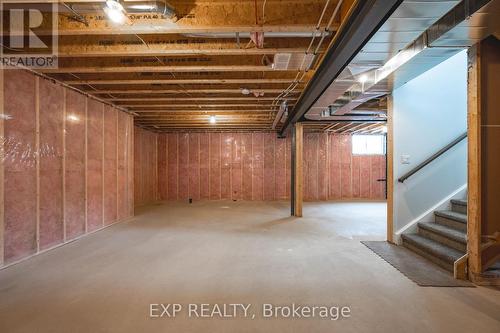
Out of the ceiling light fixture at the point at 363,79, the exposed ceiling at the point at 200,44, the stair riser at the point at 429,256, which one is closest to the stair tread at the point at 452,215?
the stair riser at the point at 429,256

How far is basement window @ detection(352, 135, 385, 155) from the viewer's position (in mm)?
9602

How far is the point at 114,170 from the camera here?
5.52 m

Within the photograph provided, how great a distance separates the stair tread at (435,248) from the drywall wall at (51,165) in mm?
5190

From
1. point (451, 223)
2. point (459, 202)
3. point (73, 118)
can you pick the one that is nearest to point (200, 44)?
point (73, 118)

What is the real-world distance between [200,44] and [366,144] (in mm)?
8422

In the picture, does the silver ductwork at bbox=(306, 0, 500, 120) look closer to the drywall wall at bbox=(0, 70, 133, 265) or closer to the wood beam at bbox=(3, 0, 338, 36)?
the wood beam at bbox=(3, 0, 338, 36)

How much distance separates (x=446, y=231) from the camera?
329 centimetres

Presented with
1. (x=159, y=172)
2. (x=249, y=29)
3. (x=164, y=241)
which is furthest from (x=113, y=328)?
(x=159, y=172)

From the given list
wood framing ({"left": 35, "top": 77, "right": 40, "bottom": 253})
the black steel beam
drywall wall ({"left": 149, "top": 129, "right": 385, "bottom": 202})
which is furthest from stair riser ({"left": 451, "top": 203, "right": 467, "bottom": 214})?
wood framing ({"left": 35, "top": 77, "right": 40, "bottom": 253})

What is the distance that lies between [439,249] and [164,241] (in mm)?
3796

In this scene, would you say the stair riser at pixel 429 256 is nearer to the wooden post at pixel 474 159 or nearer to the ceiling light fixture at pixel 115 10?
the wooden post at pixel 474 159

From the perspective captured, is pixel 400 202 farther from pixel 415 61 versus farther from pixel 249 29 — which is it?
pixel 249 29

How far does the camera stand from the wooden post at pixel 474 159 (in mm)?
2547

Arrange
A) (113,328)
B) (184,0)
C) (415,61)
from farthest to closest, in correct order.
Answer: (415,61), (184,0), (113,328)
